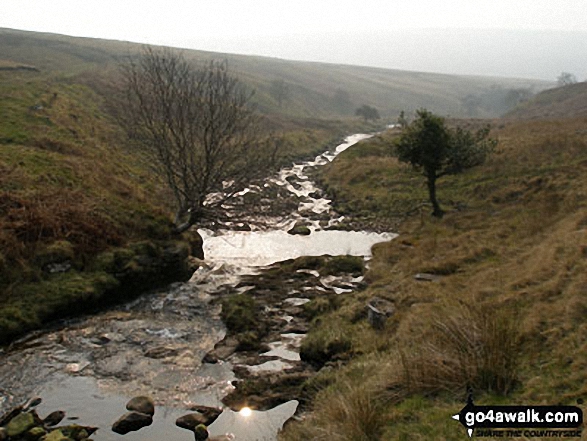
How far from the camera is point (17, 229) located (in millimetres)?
20531

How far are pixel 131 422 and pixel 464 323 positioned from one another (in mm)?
8943

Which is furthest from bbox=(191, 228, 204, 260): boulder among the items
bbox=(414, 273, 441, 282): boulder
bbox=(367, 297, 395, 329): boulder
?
bbox=(414, 273, 441, 282): boulder

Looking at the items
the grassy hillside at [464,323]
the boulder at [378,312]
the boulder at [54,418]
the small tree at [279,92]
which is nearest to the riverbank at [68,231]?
the boulder at [54,418]

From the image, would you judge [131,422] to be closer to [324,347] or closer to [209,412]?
[209,412]

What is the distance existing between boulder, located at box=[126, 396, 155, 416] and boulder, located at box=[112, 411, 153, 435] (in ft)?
0.75

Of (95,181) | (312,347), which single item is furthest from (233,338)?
(95,181)

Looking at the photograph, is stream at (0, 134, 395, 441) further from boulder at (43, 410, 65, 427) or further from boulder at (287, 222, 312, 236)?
boulder at (287, 222, 312, 236)

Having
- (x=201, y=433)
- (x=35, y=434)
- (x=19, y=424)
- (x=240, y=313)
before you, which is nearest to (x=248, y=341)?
(x=240, y=313)

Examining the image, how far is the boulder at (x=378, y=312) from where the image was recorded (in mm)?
17391

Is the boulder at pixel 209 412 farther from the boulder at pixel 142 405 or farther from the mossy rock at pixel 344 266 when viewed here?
the mossy rock at pixel 344 266

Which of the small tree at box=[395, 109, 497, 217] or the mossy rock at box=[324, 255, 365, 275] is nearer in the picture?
the mossy rock at box=[324, 255, 365, 275]

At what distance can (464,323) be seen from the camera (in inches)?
422

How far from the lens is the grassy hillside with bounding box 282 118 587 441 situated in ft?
30.1
